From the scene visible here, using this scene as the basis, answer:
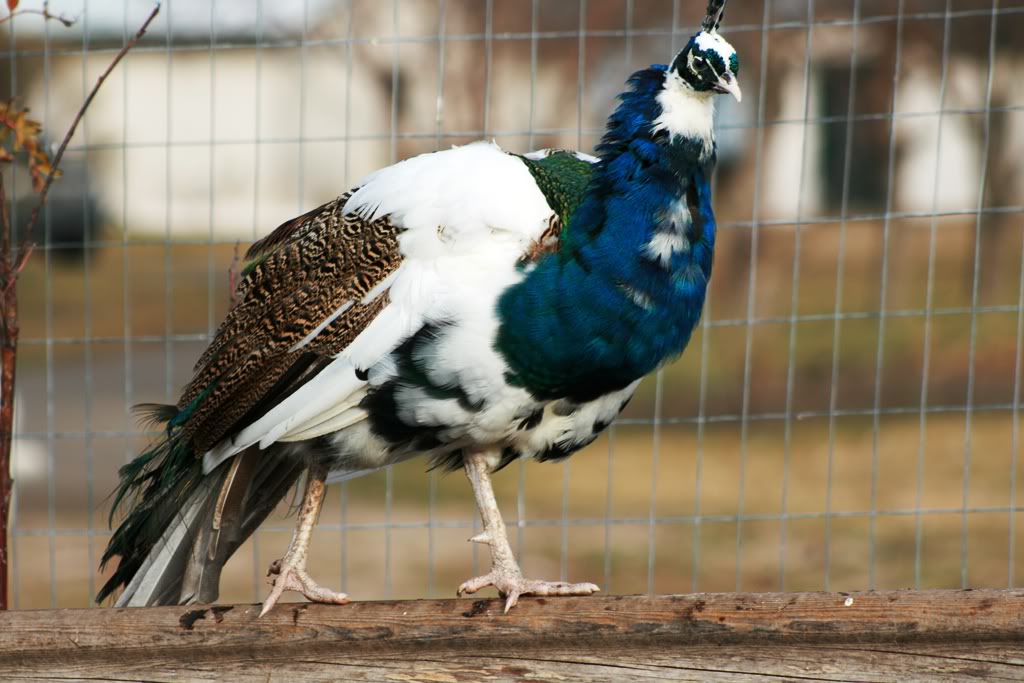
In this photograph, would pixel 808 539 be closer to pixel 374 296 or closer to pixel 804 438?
pixel 804 438

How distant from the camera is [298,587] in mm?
2570

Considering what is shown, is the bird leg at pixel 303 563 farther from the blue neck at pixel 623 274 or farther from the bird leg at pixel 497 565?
the blue neck at pixel 623 274

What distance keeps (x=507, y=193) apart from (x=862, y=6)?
5.53 meters

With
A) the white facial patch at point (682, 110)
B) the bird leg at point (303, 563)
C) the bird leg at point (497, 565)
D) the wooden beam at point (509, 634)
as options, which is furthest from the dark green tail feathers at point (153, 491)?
the white facial patch at point (682, 110)

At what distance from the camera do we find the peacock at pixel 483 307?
7.79 ft

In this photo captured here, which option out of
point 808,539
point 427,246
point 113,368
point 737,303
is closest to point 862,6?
point 737,303

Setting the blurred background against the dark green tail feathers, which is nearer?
the dark green tail feathers

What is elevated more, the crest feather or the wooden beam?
the crest feather

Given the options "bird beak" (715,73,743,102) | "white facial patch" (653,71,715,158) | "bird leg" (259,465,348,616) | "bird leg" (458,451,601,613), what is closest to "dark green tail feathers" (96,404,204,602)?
"bird leg" (259,465,348,616)

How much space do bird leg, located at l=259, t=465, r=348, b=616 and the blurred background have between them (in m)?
1.12

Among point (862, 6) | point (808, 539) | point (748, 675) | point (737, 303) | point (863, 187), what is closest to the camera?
point (748, 675)

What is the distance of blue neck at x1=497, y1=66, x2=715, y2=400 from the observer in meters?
2.37

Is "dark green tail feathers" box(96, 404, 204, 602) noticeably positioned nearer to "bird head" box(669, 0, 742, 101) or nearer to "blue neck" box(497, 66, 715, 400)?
"blue neck" box(497, 66, 715, 400)

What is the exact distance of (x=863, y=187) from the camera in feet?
39.0
